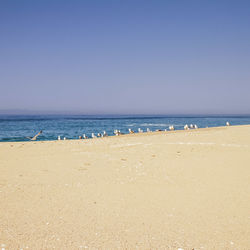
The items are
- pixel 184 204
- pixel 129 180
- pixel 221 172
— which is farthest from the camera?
pixel 221 172

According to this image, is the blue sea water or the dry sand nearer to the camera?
the dry sand

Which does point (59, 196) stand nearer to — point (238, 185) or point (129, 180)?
point (129, 180)

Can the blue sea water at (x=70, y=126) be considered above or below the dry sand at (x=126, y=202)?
below

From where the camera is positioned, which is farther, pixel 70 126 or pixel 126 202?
pixel 70 126

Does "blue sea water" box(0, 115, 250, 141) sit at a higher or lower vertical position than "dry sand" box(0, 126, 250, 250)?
lower

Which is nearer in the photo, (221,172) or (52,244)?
(52,244)

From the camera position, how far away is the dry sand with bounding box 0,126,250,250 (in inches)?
114

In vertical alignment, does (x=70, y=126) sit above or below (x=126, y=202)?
below

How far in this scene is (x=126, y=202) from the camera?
13.1ft

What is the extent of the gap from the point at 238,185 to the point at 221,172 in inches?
36.3

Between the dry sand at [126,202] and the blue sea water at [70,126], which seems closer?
the dry sand at [126,202]

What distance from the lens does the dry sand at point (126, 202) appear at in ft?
9.53

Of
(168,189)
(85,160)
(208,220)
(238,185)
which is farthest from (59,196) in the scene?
(238,185)

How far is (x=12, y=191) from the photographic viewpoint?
4.38m
